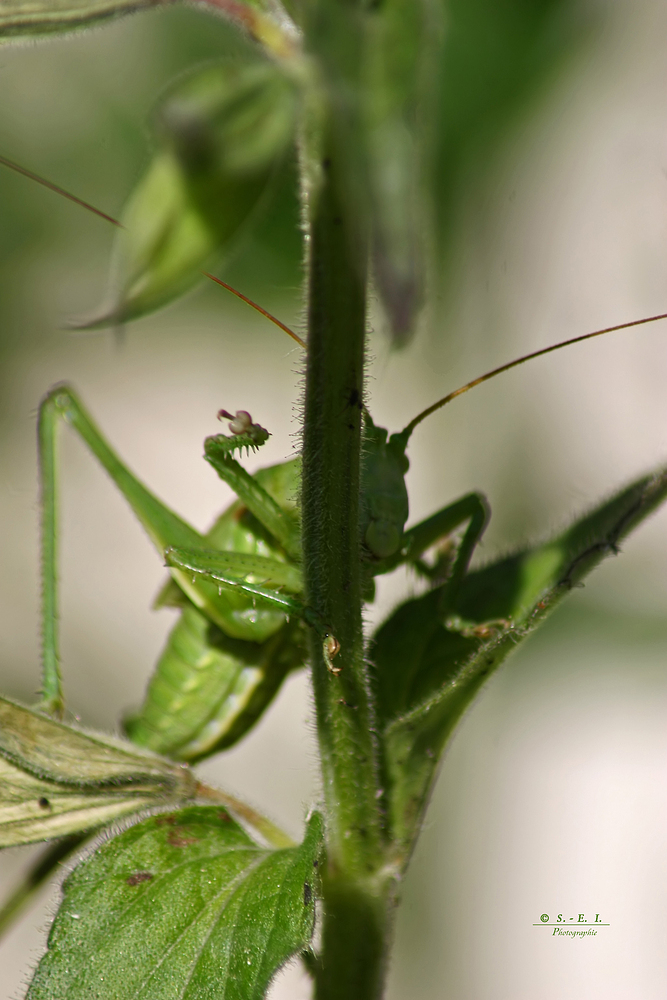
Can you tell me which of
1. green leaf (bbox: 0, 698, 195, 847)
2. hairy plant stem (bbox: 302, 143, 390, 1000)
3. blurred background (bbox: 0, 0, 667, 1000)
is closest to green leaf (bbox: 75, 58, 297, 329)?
hairy plant stem (bbox: 302, 143, 390, 1000)

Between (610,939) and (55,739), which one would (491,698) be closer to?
(610,939)

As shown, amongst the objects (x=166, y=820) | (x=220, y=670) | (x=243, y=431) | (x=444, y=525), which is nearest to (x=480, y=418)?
(x=444, y=525)

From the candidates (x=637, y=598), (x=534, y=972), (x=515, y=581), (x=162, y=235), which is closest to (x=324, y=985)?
(x=515, y=581)

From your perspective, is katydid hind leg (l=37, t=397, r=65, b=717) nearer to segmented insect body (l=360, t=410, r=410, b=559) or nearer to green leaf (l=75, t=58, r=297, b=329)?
segmented insect body (l=360, t=410, r=410, b=559)

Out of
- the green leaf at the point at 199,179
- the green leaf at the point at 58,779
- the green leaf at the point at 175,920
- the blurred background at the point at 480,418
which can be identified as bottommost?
the green leaf at the point at 175,920

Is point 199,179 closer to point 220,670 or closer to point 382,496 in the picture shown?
point 382,496

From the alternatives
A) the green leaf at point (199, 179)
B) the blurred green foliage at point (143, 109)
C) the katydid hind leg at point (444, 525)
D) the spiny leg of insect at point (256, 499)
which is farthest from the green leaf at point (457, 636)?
the blurred green foliage at point (143, 109)

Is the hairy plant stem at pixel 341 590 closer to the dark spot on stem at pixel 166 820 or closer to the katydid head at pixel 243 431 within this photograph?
the dark spot on stem at pixel 166 820
